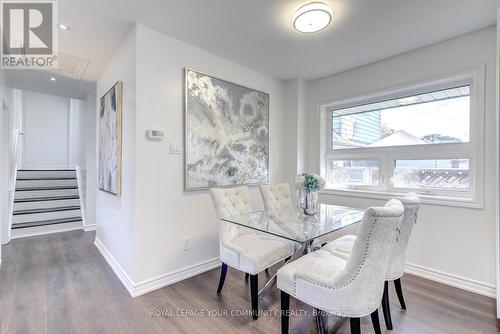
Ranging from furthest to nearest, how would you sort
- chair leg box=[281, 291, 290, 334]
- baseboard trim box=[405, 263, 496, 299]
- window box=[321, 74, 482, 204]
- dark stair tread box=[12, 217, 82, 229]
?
1. dark stair tread box=[12, 217, 82, 229]
2. window box=[321, 74, 482, 204]
3. baseboard trim box=[405, 263, 496, 299]
4. chair leg box=[281, 291, 290, 334]

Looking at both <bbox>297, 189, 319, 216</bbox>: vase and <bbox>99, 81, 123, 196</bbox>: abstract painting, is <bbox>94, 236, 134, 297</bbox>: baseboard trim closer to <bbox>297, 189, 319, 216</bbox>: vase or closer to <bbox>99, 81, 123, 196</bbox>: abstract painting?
<bbox>99, 81, 123, 196</bbox>: abstract painting

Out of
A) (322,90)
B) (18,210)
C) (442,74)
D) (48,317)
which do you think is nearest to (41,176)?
(18,210)

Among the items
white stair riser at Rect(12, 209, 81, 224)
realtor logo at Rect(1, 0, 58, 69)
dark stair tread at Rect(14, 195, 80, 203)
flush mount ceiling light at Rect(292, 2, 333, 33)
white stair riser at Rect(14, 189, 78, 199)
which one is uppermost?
realtor logo at Rect(1, 0, 58, 69)

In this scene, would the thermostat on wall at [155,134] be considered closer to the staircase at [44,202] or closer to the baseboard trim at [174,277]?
the baseboard trim at [174,277]

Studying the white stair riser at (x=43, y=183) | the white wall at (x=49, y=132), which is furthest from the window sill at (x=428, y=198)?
the white wall at (x=49, y=132)

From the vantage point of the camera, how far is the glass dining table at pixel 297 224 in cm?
170

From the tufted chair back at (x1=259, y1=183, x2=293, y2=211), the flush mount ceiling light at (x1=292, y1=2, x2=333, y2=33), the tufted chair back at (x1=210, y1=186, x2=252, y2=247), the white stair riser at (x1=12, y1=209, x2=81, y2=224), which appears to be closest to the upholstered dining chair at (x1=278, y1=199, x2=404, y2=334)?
the tufted chair back at (x1=210, y1=186, x2=252, y2=247)

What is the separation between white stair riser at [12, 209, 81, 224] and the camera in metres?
3.98

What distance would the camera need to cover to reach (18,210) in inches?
163

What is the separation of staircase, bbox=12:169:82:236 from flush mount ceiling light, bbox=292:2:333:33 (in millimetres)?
4972

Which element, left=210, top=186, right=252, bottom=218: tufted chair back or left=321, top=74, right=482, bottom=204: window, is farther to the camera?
left=321, top=74, right=482, bottom=204: window

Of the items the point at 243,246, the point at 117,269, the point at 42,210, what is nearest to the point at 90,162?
the point at 42,210

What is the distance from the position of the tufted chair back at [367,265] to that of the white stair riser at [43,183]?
19.4ft

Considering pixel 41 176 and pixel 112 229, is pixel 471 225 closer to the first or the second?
pixel 112 229
